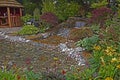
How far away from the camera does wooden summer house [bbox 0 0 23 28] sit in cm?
1862

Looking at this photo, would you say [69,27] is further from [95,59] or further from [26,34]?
[95,59]

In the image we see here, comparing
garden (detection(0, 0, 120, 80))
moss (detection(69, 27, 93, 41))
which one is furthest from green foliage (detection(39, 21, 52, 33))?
moss (detection(69, 27, 93, 41))

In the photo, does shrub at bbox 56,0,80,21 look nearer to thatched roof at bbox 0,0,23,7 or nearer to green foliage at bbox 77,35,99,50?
thatched roof at bbox 0,0,23,7

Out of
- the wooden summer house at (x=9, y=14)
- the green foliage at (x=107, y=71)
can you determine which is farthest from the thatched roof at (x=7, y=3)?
the green foliage at (x=107, y=71)

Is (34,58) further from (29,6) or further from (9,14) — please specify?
(29,6)

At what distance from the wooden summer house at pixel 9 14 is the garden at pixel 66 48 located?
1757mm

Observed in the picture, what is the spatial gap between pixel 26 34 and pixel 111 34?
19.4ft

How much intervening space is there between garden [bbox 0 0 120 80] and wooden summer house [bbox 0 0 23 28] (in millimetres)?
1757

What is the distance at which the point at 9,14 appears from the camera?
1859 centimetres

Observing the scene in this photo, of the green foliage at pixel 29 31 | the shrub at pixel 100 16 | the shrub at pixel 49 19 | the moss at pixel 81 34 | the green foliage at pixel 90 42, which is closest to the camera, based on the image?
the green foliage at pixel 90 42

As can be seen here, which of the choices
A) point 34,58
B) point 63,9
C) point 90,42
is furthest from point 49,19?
point 34,58

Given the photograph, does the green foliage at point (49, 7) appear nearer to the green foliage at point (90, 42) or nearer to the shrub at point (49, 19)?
the shrub at point (49, 19)

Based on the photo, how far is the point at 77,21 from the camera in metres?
14.4

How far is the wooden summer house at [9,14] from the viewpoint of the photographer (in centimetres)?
1862
